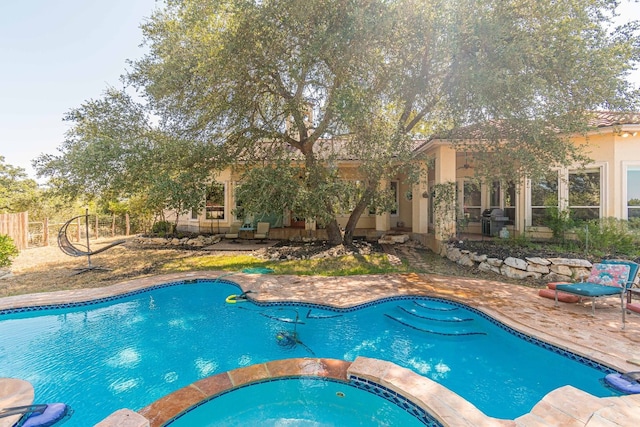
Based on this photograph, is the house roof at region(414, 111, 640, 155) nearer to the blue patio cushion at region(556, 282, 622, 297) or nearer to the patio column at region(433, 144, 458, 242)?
the patio column at region(433, 144, 458, 242)

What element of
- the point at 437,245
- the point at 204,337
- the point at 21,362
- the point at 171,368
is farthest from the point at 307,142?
the point at 21,362

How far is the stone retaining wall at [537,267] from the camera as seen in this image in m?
8.12

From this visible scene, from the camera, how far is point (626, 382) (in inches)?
153

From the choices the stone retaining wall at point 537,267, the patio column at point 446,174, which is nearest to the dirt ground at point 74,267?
the patio column at point 446,174

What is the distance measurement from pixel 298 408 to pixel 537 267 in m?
8.08

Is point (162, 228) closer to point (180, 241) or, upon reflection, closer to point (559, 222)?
point (180, 241)

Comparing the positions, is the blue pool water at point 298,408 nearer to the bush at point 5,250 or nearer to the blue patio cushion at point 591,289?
the blue patio cushion at point 591,289

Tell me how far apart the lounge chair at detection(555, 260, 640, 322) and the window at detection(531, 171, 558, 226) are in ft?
19.6

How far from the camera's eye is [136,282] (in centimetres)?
852

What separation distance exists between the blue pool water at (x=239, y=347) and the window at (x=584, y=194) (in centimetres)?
842

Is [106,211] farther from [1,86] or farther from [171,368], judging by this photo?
[171,368]

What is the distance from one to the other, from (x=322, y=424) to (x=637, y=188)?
13.6m

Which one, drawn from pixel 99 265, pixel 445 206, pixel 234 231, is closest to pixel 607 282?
pixel 445 206

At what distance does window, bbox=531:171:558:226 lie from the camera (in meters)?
11.7
